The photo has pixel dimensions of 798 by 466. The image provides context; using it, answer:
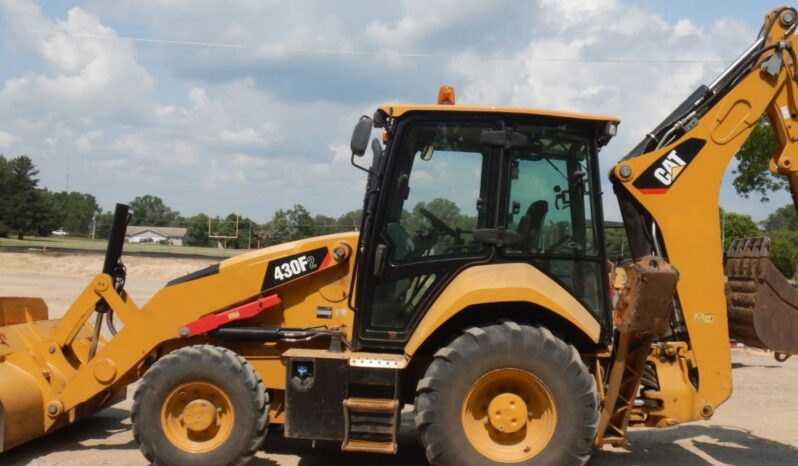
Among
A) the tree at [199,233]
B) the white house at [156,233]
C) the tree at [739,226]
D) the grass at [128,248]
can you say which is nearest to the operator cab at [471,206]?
the grass at [128,248]

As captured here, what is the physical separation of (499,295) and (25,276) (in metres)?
24.1

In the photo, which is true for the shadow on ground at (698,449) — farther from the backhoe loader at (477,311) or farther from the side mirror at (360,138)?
the side mirror at (360,138)

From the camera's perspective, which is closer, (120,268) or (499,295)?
(499,295)

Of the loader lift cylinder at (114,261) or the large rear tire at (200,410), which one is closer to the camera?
the large rear tire at (200,410)

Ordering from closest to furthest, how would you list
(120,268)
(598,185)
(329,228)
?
(598,185) < (120,268) < (329,228)

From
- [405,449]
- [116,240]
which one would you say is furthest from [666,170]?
[116,240]

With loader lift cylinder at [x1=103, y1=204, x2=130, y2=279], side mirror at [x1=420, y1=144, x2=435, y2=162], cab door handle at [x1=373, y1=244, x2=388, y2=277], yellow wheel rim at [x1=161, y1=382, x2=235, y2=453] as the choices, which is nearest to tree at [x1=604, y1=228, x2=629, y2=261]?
side mirror at [x1=420, y1=144, x2=435, y2=162]

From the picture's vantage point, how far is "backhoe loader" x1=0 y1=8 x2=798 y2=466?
201 inches

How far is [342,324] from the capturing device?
5770 mm

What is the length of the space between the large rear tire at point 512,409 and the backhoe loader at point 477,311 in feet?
0.05

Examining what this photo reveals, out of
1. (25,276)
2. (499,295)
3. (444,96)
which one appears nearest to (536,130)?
(444,96)

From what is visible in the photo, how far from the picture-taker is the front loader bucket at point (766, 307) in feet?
18.7

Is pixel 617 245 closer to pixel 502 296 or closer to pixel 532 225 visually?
pixel 532 225

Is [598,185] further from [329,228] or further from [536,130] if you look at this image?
[329,228]
